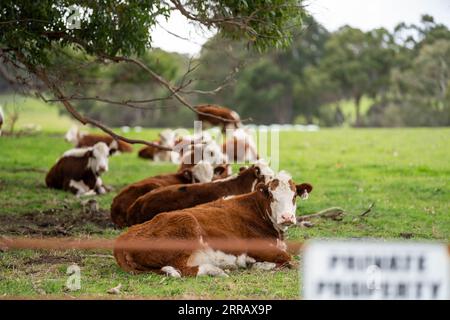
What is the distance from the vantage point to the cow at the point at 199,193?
1188 cm

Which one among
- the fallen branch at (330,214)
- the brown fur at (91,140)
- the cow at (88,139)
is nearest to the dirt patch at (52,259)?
the fallen branch at (330,214)

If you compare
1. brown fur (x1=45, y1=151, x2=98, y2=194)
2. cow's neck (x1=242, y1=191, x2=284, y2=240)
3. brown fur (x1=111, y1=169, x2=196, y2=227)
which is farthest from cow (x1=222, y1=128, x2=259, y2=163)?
cow's neck (x1=242, y1=191, x2=284, y2=240)

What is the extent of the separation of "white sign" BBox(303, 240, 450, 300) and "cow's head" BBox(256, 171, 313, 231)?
12.3ft

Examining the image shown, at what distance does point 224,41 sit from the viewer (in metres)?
15.2

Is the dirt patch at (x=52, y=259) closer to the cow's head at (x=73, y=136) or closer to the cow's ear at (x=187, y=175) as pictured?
the cow's ear at (x=187, y=175)

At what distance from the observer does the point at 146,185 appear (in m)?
13.3

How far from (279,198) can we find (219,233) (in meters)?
0.88

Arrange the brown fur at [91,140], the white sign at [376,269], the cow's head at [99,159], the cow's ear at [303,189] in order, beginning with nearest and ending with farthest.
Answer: the white sign at [376,269], the cow's ear at [303,189], the cow's head at [99,159], the brown fur at [91,140]

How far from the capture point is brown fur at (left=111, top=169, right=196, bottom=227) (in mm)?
12672

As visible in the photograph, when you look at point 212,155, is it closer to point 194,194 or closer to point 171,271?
point 194,194

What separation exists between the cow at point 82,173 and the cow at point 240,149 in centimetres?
359

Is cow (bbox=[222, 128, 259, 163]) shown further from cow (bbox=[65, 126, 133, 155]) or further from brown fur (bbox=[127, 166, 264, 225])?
brown fur (bbox=[127, 166, 264, 225])
